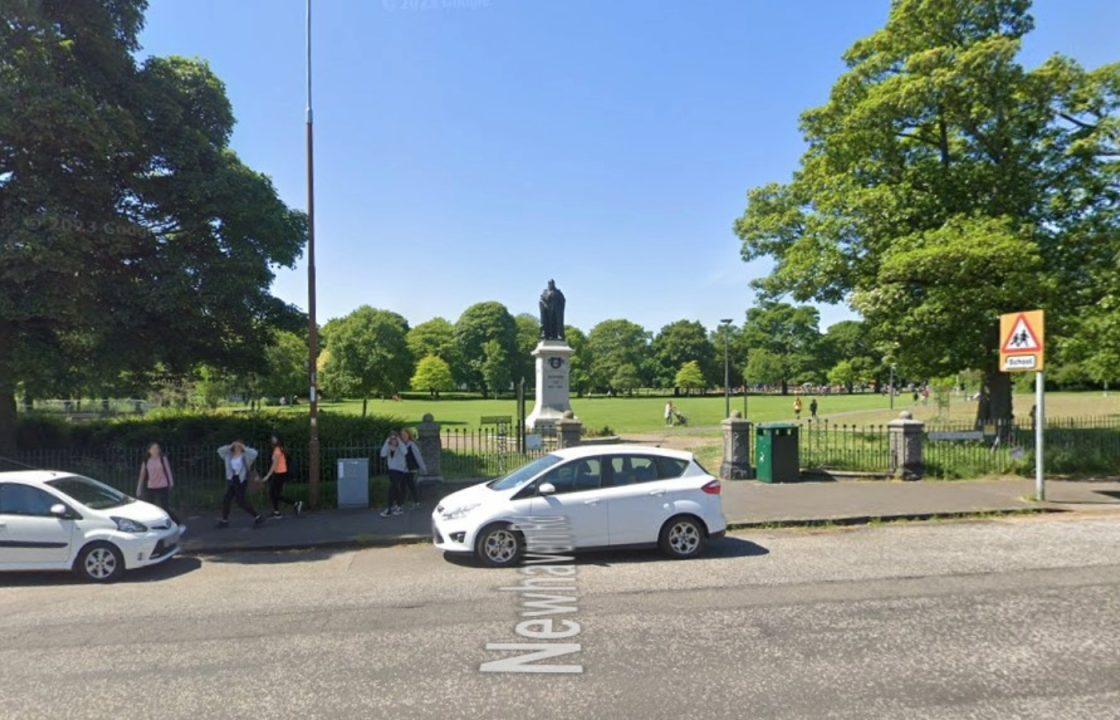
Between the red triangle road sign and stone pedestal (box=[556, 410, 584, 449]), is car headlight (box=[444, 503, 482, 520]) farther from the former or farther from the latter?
the red triangle road sign

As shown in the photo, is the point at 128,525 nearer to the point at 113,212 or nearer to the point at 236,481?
the point at 236,481

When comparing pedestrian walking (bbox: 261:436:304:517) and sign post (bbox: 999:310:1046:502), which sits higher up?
sign post (bbox: 999:310:1046:502)

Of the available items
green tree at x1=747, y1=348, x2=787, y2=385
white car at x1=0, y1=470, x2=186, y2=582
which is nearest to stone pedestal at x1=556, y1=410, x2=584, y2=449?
white car at x1=0, y1=470, x2=186, y2=582

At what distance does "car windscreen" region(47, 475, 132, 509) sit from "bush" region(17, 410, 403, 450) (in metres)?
4.96

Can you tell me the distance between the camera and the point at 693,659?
4891mm

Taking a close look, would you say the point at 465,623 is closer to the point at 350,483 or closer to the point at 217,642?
the point at 217,642

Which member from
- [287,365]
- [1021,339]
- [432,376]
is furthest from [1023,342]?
[432,376]

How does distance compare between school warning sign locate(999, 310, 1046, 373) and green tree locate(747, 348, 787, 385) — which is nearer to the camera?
school warning sign locate(999, 310, 1046, 373)

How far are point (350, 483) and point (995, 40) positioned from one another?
19.4 meters

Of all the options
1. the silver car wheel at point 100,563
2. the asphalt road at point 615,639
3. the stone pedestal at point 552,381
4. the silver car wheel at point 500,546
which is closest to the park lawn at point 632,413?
the stone pedestal at point 552,381

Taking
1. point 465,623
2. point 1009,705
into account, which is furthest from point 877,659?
point 465,623

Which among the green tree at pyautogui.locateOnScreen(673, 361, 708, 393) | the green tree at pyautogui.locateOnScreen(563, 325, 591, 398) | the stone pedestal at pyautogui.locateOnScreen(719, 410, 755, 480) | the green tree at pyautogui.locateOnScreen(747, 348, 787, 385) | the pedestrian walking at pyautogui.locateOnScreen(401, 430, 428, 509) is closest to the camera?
the pedestrian walking at pyautogui.locateOnScreen(401, 430, 428, 509)

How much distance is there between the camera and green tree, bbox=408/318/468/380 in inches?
3755

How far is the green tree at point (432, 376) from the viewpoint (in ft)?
289
